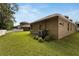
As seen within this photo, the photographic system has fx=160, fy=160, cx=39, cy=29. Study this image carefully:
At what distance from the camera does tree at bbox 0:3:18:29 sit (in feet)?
16.0

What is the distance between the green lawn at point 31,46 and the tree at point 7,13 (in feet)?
1.18

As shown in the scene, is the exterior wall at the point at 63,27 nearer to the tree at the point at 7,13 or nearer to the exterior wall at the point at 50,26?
the exterior wall at the point at 50,26

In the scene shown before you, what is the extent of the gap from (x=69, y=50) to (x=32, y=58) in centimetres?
115

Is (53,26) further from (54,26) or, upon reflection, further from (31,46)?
(31,46)

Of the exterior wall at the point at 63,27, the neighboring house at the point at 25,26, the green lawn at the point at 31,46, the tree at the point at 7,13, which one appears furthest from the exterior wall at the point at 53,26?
the tree at the point at 7,13

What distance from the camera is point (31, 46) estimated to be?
15.3 feet

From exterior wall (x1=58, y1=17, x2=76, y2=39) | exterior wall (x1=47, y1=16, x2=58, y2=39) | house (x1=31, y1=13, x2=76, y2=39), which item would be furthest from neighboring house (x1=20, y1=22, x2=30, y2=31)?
exterior wall (x1=58, y1=17, x2=76, y2=39)

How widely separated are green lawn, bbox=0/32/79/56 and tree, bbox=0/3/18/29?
360 mm

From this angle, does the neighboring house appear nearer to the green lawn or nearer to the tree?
the green lawn

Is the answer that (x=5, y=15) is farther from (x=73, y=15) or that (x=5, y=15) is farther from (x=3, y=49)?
(x=73, y=15)

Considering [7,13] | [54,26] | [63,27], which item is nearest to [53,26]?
[54,26]

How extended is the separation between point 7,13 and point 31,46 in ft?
4.76

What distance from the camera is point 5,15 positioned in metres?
5.11

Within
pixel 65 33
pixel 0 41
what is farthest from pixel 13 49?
pixel 65 33
